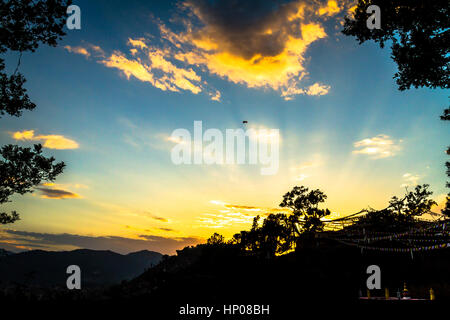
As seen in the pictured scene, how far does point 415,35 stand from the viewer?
11.9 m

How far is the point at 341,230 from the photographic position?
1958 cm

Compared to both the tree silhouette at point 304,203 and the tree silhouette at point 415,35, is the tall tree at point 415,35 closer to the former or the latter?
the tree silhouette at point 415,35

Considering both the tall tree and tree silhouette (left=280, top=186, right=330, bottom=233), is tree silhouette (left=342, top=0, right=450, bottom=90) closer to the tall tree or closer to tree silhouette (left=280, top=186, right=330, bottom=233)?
the tall tree

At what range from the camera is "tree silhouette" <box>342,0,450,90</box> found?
1124cm

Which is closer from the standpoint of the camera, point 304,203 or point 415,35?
point 415,35

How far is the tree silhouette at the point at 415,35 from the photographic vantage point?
11242 millimetres

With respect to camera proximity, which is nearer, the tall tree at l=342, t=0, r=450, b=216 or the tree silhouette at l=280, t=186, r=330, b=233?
the tall tree at l=342, t=0, r=450, b=216

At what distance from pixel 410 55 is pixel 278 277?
12570 mm

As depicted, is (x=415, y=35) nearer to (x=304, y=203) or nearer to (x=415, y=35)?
(x=415, y=35)

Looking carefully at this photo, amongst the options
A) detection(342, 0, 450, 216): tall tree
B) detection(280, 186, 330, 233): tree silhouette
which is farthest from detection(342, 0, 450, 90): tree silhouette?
detection(280, 186, 330, 233): tree silhouette

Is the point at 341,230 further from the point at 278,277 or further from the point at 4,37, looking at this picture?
the point at 4,37

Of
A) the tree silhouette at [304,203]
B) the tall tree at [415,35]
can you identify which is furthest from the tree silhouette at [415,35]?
the tree silhouette at [304,203]

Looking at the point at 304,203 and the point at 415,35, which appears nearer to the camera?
the point at 415,35

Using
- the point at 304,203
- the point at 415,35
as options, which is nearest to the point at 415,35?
the point at 415,35
